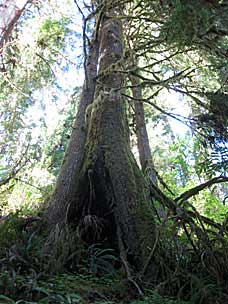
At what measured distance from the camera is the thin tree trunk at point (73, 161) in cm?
463

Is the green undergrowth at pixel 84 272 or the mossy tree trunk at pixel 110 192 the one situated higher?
the mossy tree trunk at pixel 110 192

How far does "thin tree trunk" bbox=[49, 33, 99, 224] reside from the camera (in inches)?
182

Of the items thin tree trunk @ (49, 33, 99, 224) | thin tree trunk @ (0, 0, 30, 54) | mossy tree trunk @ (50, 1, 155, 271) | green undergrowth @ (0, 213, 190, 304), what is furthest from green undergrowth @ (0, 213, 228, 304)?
thin tree trunk @ (0, 0, 30, 54)

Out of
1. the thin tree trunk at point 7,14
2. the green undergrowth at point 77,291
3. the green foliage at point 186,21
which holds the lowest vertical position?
the green undergrowth at point 77,291

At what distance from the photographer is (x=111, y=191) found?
459cm

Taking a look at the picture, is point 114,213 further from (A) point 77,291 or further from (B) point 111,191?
(A) point 77,291

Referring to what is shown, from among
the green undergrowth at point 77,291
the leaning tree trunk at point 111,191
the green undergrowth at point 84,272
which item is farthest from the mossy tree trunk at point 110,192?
the green undergrowth at point 77,291

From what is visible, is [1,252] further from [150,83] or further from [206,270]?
[150,83]

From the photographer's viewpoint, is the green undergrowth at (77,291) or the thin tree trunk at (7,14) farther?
the thin tree trunk at (7,14)

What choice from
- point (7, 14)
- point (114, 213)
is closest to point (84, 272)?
point (114, 213)

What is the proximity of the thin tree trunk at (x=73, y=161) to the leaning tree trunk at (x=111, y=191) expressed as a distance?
0.25 ft

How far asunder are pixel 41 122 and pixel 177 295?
14.5 metres

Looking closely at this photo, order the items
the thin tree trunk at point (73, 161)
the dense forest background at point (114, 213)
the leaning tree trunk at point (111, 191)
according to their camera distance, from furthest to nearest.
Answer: the thin tree trunk at point (73, 161)
the leaning tree trunk at point (111, 191)
the dense forest background at point (114, 213)

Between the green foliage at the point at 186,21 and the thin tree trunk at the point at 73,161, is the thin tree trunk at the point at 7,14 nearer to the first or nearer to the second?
the thin tree trunk at the point at 73,161
